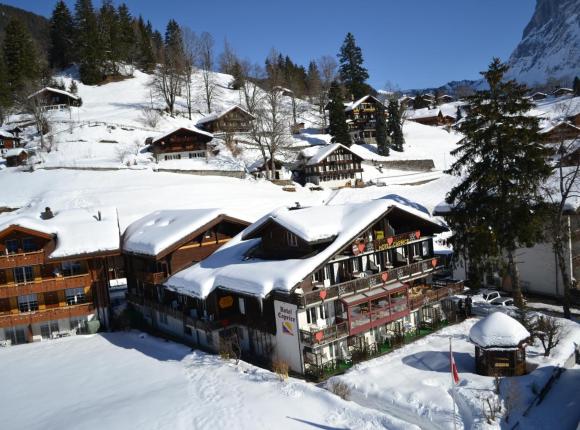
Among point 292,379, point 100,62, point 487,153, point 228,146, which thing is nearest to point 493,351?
point 292,379

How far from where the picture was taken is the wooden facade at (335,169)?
6888 centimetres

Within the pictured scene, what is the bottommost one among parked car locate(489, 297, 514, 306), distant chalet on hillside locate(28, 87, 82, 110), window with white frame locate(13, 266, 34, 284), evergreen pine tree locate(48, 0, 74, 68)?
parked car locate(489, 297, 514, 306)

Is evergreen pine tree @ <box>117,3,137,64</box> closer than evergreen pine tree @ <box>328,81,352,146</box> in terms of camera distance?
No

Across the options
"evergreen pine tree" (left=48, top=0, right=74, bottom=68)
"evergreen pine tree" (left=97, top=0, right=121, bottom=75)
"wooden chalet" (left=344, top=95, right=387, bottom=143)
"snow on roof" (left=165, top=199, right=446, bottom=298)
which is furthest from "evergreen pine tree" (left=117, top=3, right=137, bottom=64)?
"snow on roof" (left=165, top=199, right=446, bottom=298)

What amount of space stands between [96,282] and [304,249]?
15963 millimetres

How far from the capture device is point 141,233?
34000 millimetres

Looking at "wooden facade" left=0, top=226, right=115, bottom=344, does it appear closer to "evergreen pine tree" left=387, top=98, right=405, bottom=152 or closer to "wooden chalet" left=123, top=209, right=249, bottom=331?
"wooden chalet" left=123, top=209, right=249, bottom=331

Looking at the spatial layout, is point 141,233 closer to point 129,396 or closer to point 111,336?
point 111,336

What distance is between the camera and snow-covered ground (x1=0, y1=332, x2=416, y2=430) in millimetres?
18406

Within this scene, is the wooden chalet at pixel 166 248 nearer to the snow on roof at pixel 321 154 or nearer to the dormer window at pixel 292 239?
the dormer window at pixel 292 239

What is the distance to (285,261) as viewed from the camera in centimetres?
2458

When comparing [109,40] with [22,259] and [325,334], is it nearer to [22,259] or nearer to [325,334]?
[22,259]

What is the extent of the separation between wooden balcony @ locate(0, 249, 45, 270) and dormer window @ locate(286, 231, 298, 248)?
16.7 meters

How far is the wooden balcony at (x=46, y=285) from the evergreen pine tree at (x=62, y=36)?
304 feet
